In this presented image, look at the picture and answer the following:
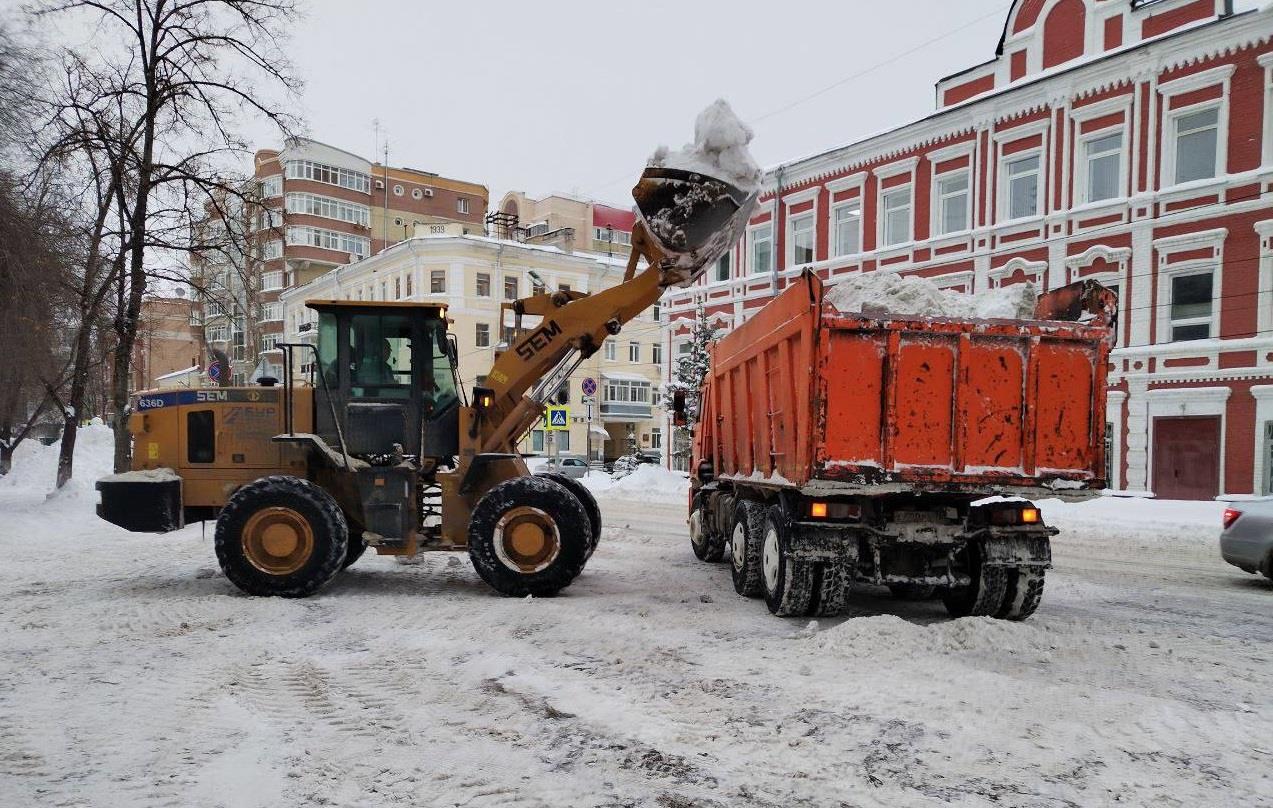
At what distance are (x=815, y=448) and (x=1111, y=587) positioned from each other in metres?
5.29

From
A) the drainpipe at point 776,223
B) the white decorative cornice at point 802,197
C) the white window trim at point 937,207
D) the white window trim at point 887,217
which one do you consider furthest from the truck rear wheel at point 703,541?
the white decorative cornice at point 802,197

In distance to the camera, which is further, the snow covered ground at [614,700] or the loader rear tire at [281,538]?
the loader rear tire at [281,538]

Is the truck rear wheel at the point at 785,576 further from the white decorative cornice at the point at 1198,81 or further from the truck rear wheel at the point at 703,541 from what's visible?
the white decorative cornice at the point at 1198,81

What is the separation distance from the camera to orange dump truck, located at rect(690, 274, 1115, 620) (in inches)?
257

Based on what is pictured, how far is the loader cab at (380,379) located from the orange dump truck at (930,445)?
3571 millimetres

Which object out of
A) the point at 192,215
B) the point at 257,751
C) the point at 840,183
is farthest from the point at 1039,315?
the point at 840,183

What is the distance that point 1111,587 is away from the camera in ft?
31.2

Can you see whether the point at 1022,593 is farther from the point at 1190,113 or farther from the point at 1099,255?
the point at 1190,113

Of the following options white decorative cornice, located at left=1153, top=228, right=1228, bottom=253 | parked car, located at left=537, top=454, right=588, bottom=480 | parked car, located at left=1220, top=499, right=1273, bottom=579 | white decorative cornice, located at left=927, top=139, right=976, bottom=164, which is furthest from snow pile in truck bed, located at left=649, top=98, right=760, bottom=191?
parked car, located at left=537, top=454, right=588, bottom=480

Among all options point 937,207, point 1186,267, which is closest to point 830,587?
point 1186,267

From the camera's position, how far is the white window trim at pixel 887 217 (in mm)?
26781

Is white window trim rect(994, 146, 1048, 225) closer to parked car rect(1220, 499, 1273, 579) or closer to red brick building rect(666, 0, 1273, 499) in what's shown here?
red brick building rect(666, 0, 1273, 499)

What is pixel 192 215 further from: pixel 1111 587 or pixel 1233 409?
pixel 1233 409

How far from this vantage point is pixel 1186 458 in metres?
21.2
